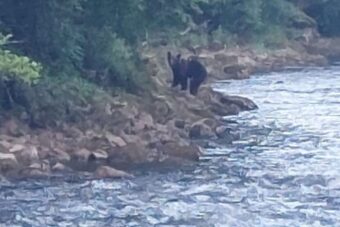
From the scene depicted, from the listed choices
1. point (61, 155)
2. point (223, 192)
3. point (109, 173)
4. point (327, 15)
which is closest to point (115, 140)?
point (61, 155)

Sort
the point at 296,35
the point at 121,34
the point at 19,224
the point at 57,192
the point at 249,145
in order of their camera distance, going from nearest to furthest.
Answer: the point at 19,224 < the point at 57,192 < the point at 249,145 < the point at 121,34 < the point at 296,35

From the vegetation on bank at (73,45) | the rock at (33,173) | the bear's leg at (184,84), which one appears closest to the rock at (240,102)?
the bear's leg at (184,84)

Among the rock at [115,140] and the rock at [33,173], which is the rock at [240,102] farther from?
the rock at [33,173]

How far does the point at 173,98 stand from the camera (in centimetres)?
3697

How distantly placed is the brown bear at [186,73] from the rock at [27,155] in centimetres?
1175

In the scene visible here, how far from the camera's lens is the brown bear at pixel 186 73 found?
40.1m

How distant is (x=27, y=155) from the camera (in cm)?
2797

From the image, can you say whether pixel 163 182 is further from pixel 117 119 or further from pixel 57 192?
pixel 117 119

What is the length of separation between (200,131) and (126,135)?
2701 mm

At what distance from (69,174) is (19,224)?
479 cm

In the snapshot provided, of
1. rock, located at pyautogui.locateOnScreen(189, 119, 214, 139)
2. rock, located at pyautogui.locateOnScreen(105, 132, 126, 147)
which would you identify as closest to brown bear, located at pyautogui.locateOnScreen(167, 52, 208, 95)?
rock, located at pyautogui.locateOnScreen(189, 119, 214, 139)

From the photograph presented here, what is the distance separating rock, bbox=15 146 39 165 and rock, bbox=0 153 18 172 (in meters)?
0.21

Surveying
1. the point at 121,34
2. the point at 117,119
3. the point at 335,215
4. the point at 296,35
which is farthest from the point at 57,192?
the point at 296,35

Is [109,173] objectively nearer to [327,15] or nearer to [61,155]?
[61,155]
